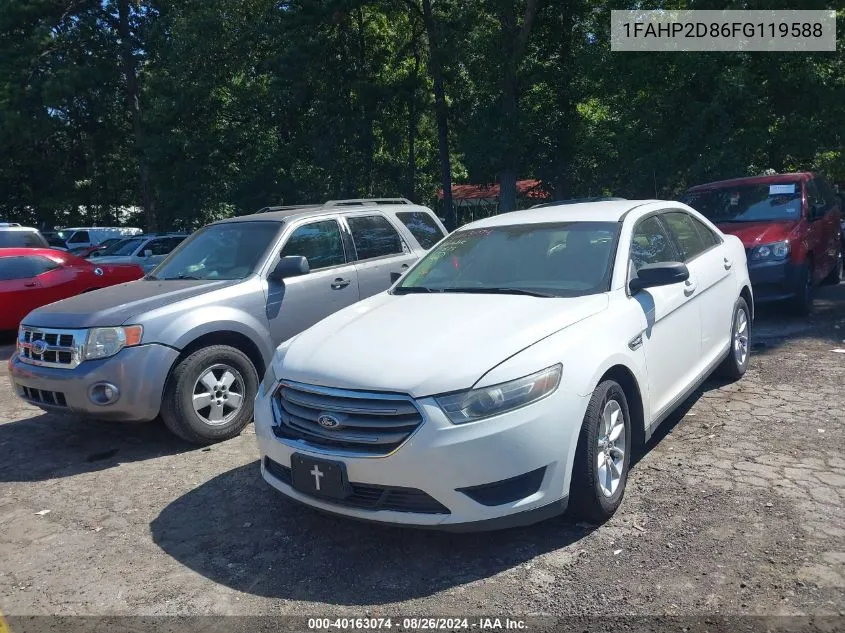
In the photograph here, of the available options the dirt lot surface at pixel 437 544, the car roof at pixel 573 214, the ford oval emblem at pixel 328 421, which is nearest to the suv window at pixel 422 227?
the car roof at pixel 573 214

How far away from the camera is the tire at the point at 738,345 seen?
20.1 ft

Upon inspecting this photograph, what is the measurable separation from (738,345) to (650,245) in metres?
1.93

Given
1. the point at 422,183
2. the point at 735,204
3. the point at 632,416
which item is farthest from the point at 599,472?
the point at 422,183

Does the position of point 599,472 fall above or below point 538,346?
below

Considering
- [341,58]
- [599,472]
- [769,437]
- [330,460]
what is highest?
[341,58]

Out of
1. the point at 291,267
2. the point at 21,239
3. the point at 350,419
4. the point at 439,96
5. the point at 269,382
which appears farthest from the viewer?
the point at 439,96

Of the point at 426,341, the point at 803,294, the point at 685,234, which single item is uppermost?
the point at 685,234

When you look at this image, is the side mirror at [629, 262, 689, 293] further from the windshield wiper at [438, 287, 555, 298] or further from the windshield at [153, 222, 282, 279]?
the windshield at [153, 222, 282, 279]

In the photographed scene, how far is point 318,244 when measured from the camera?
658cm

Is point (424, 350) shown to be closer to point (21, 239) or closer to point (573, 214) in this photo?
point (573, 214)

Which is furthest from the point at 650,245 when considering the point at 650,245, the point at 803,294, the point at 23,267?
the point at 23,267

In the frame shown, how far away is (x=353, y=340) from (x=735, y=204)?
24.3ft

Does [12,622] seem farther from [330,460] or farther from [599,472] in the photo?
[599,472]

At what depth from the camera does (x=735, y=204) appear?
9.54m
